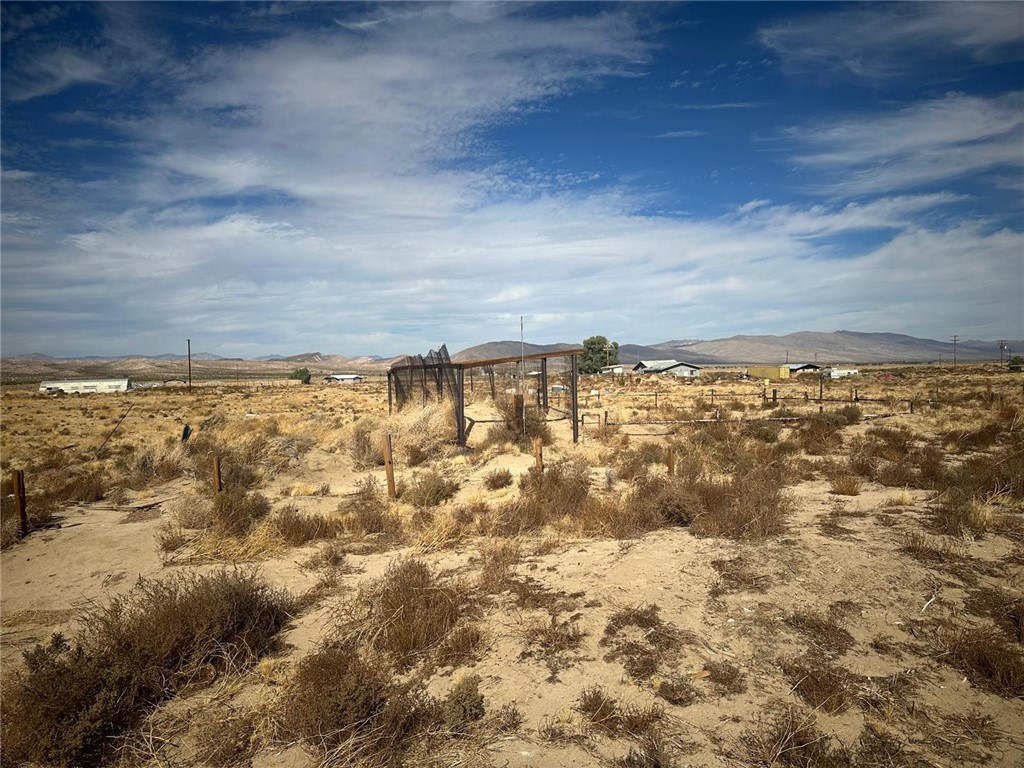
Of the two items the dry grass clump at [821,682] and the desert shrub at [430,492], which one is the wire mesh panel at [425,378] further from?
the dry grass clump at [821,682]

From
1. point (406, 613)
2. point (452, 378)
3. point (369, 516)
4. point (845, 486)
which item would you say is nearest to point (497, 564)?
point (406, 613)

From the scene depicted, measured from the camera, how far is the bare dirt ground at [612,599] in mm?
4402

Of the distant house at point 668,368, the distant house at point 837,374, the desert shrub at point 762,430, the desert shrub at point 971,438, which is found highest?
the distant house at point 668,368

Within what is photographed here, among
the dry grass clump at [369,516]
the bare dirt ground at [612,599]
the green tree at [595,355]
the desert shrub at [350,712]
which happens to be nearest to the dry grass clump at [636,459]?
the bare dirt ground at [612,599]

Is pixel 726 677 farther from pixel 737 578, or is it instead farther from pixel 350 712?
pixel 350 712

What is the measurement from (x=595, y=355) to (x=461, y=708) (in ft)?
321

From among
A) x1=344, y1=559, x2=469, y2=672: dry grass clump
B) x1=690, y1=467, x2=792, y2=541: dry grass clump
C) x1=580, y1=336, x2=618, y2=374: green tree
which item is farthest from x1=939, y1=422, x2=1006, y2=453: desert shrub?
x1=580, y1=336, x2=618, y2=374: green tree

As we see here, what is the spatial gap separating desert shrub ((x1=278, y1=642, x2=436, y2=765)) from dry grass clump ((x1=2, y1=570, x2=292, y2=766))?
1202 millimetres

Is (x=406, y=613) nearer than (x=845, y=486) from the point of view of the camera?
Yes

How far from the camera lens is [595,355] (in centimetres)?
10100

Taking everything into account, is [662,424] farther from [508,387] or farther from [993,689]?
[993,689]

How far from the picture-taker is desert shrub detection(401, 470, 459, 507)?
11.6m

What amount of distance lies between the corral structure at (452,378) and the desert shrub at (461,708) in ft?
41.8

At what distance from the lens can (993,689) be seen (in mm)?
4707
